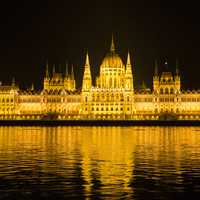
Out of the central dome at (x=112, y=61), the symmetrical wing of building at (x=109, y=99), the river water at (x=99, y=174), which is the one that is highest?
the central dome at (x=112, y=61)

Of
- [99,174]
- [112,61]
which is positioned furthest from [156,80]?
[99,174]

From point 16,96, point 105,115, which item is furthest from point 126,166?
point 16,96

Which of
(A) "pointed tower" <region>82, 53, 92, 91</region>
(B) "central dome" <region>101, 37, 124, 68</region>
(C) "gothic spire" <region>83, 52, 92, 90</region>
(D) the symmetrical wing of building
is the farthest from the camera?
(B) "central dome" <region>101, 37, 124, 68</region>

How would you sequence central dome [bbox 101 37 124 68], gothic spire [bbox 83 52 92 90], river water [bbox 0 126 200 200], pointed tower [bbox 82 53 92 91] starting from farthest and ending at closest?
central dome [bbox 101 37 124 68] < gothic spire [bbox 83 52 92 90] < pointed tower [bbox 82 53 92 91] < river water [bbox 0 126 200 200]

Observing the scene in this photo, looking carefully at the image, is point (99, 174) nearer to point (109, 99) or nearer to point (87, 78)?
point (109, 99)

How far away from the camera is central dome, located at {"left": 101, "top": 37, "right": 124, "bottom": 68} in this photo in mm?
153625

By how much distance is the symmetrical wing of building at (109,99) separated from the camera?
14150 centimetres

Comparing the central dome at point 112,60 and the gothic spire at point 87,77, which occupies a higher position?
the central dome at point 112,60

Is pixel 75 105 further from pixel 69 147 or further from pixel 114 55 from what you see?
pixel 69 147

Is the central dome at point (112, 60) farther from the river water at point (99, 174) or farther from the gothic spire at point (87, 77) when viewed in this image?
the river water at point (99, 174)

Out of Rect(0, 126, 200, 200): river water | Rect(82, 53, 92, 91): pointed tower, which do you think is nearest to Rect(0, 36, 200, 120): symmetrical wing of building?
Rect(82, 53, 92, 91): pointed tower

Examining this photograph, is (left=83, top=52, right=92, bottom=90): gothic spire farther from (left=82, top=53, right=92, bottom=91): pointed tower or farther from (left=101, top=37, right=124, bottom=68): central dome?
(left=101, top=37, right=124, bottom=68): central dome

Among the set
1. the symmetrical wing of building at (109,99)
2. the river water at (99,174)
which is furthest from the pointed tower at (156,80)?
the river water at (99,174)

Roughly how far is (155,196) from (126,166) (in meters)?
8.76
